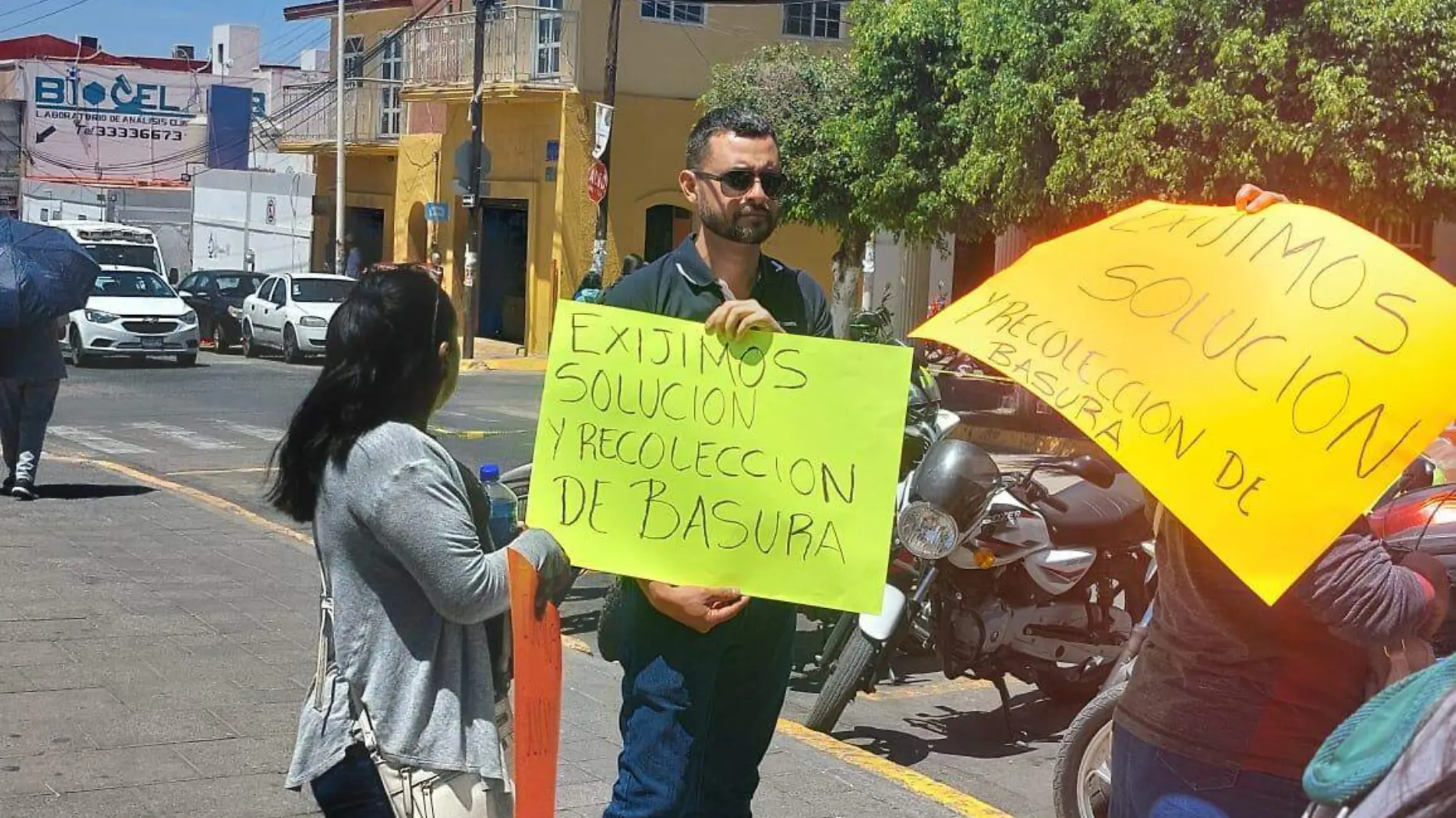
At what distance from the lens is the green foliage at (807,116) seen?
77.0 ft

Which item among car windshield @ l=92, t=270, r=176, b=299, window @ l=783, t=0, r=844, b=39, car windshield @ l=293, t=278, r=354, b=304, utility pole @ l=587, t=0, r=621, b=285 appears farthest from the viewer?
window @ l=783, t=0, r=844, b=39

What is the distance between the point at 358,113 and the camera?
38750mm

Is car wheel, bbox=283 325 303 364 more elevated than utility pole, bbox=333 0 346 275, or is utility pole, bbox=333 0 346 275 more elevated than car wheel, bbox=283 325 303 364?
utility pole, bbox=333 0 346 275

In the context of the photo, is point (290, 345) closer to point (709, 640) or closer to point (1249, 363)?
point (709, 640)

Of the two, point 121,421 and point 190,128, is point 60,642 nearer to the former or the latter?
point 121,421

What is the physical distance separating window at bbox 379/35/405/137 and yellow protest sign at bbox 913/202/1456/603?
36102mm

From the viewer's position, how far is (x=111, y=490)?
11.6 meters

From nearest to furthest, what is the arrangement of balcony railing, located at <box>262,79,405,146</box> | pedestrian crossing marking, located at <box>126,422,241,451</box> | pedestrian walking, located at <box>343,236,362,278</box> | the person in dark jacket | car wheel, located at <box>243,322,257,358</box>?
the person in dark jacket < pedestrian crossing marking, located at <box>126,422,241,451</box> < car wheel, located at <box>243,322,257,358</box> < balcony railing, located at <box>262,79,405,146</box> < pedestrian walking, located at <box>343,236,362,278</box>

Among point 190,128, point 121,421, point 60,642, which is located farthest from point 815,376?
point 190,128

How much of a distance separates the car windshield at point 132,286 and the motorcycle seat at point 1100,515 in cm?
2130

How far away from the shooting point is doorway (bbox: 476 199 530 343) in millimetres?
33750

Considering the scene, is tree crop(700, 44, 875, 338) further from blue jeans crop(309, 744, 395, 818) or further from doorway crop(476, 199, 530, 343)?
blue jeans crop(309, 744, 395, 818)

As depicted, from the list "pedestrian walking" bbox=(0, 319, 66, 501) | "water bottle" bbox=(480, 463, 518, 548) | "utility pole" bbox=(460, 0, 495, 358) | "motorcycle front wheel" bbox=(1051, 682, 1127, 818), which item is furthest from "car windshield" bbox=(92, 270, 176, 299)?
"water bottle" bbox=(480, 463, 518, 548)

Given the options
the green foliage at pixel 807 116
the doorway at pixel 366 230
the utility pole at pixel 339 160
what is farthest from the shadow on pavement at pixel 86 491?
the doorway at pixel 366 230
